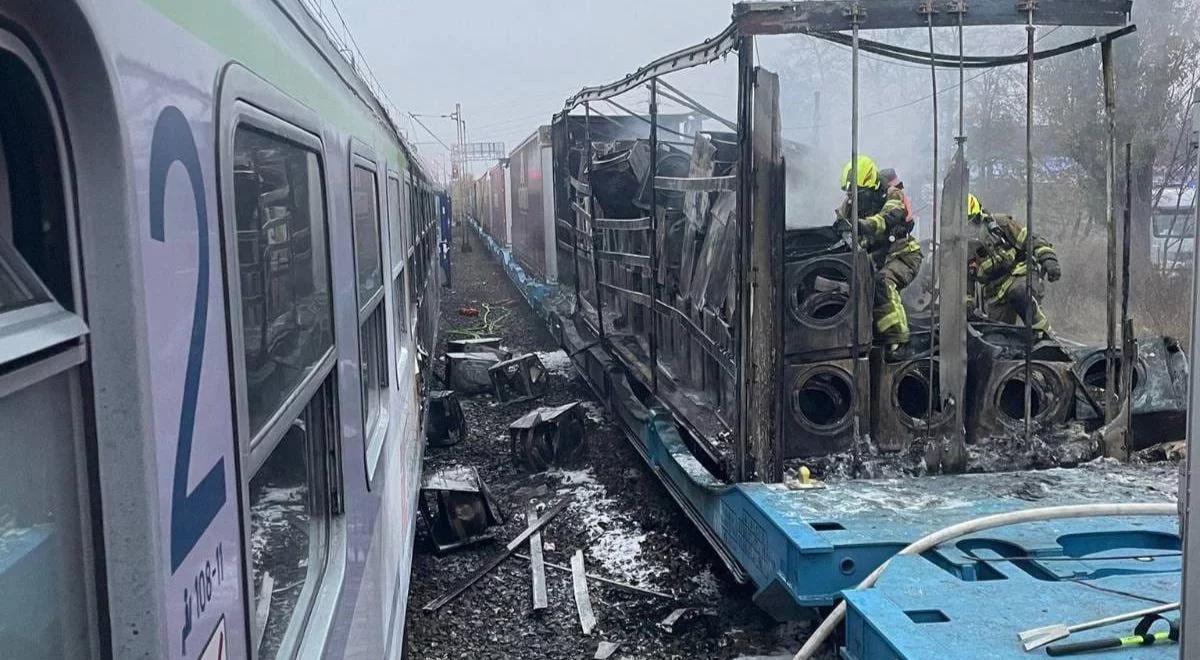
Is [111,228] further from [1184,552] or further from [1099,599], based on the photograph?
[1099,599]

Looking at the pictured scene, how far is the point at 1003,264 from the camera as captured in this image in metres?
6.49

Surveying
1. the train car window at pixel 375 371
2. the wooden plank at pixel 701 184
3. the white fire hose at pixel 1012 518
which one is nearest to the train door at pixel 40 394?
the train car window at pixel 375 371

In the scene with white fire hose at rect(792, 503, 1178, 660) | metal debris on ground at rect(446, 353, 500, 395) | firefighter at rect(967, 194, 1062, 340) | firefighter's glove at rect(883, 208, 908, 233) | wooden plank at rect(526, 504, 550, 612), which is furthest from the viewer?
metal debris on ground at rect(446, 353, 500, 395)

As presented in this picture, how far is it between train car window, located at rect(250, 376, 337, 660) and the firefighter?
4.99 metres

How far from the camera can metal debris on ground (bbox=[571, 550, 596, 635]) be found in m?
4.93

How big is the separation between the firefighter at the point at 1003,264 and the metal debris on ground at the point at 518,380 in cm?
460

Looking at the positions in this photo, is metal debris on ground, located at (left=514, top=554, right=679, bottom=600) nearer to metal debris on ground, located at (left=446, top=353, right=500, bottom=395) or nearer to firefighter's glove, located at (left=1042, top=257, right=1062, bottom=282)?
firefighter's glove, located at (left=1042, top=257, right=1062, bottom=282)

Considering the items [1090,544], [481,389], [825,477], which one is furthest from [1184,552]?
[481,389]

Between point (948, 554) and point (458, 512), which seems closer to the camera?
point (948, 554)

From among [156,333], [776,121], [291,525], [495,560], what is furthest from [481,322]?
[156,333]

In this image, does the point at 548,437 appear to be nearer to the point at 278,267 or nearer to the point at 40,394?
the point at 278,267

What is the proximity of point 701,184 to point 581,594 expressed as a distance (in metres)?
2.27

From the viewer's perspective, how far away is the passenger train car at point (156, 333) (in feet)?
2.83

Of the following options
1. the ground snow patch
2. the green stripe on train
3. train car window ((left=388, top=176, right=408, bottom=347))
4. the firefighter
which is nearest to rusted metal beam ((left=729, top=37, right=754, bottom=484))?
the ground snow patch
